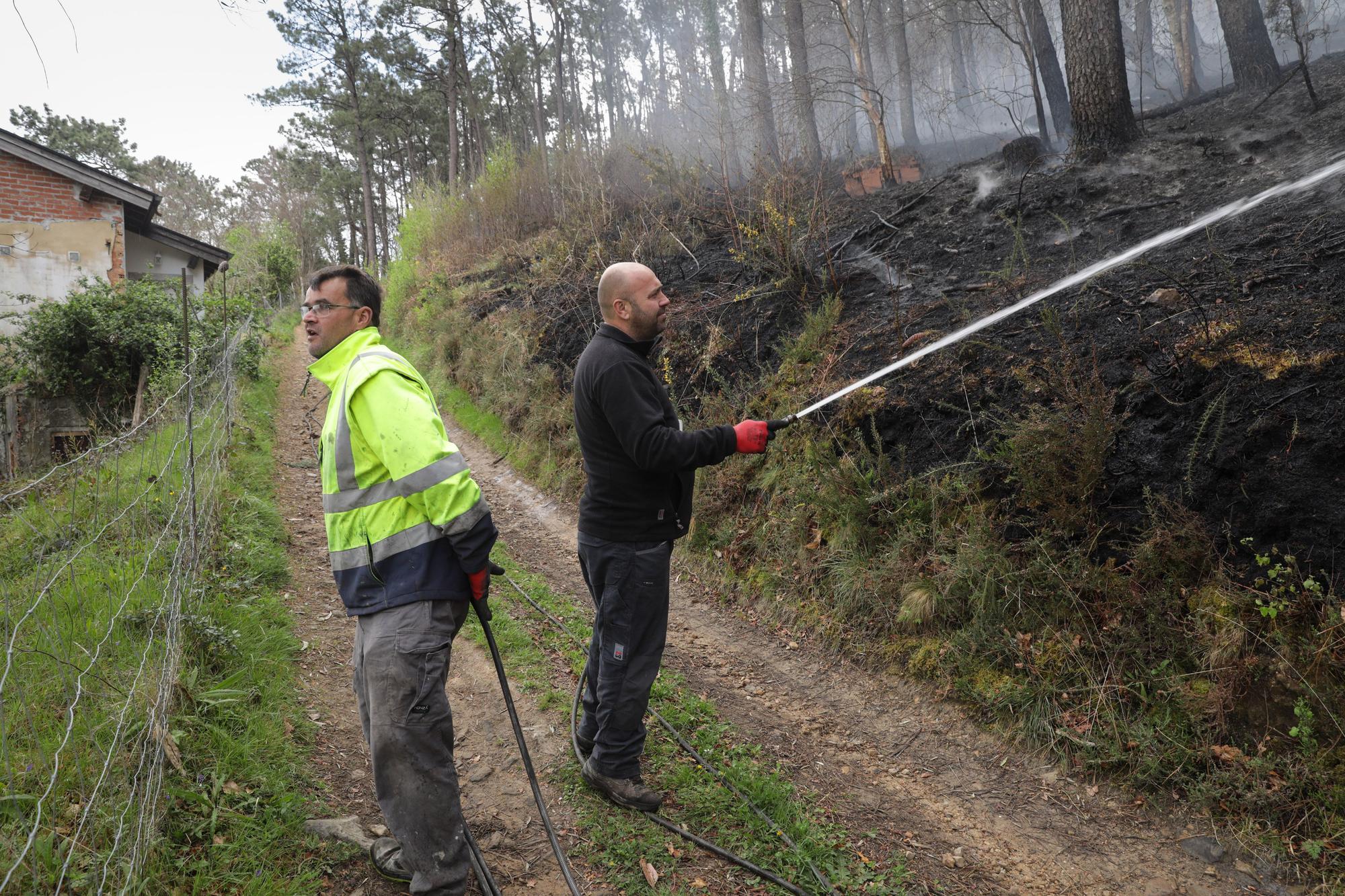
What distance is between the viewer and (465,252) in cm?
1783

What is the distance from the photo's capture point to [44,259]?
55.4 feet

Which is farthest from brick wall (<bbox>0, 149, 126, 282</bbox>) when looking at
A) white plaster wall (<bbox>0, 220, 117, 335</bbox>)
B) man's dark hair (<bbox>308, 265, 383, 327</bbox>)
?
man's dark hair (<bbox>308, 265, 383, 327</bbox>)

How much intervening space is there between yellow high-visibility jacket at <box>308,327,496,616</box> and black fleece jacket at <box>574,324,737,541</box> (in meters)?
0.74

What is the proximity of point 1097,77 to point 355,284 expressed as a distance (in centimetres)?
803

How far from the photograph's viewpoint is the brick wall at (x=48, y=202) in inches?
655

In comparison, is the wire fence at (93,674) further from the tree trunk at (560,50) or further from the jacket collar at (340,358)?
the tree trunk at (560,50)

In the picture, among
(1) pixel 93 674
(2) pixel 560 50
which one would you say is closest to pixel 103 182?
(2) pixel 560 50

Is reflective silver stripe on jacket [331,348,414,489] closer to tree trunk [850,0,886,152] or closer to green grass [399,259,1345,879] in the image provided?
green grass [399,259,1345,879]

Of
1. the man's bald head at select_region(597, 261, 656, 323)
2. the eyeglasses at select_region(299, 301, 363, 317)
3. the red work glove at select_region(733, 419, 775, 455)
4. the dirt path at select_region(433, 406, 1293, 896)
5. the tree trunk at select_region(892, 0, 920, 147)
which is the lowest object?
the dirt path at select_region(433, 406, 1293, 896)

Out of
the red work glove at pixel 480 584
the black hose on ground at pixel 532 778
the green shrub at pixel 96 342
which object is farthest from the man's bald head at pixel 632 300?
the green shrub at pixel 96 342

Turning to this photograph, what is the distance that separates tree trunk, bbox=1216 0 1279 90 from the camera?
9.73 meters

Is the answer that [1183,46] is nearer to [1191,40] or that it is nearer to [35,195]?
[1191,40]

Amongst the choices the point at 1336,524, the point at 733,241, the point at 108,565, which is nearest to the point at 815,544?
the point at 1336,524

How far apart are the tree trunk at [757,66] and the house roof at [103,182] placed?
13871 millimetres
